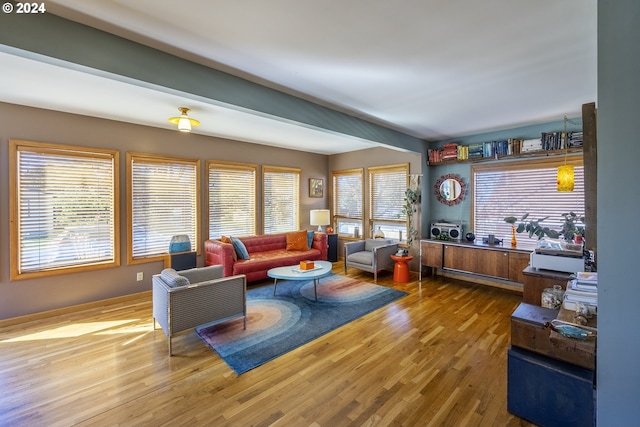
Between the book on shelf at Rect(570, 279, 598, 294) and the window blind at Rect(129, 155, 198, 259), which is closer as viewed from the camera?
the book on shelf at Rect(570, 279, 598, 294)


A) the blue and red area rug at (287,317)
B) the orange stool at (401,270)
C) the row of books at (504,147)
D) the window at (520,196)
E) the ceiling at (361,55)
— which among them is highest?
the ceiling at (361,55)

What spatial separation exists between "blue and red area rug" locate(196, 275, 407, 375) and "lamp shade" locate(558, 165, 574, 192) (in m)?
2.40

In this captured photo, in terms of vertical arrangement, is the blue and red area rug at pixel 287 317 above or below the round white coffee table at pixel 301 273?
below

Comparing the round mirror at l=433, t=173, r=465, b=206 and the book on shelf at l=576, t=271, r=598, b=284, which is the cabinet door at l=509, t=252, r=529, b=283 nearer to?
the round mirror at l=433, t=173, r=465, b=206

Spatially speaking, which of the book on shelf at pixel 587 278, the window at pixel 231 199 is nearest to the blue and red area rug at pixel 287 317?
the window at pixel 231 199

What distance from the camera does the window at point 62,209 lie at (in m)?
3.29

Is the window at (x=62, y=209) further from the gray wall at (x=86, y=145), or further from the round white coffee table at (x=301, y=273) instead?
the round white coffee table at (x=301, y=273)

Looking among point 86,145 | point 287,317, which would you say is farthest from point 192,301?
point 86,145

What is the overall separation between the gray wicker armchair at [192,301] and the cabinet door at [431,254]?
3384 millimetres

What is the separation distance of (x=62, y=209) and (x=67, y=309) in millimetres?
1301

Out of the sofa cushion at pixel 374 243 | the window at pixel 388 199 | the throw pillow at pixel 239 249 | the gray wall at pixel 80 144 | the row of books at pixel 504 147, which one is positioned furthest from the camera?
the window at pixel 388 199

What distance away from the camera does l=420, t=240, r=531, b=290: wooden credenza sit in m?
3.96

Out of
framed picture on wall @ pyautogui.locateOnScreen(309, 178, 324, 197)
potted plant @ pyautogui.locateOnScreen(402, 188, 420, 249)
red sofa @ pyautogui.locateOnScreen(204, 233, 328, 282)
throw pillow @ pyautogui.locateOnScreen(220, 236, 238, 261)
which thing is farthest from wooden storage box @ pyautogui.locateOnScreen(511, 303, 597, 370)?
framed picture on wall @ pyautogui.locateOnScreen(309, 178, 324, 197)

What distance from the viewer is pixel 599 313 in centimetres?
122
